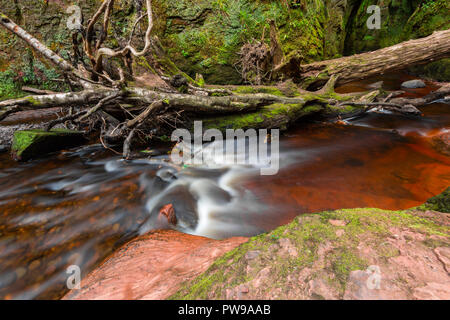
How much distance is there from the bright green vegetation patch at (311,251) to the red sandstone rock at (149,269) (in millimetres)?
183

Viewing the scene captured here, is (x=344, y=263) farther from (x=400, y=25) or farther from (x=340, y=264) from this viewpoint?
(x=400, y=25)

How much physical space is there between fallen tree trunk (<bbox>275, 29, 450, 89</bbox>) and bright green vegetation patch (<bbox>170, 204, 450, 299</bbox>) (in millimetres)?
5555

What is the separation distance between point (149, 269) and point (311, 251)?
1066 mm

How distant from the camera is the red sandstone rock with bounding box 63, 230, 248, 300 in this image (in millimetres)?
1087

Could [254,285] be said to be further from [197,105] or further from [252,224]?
[197,105]

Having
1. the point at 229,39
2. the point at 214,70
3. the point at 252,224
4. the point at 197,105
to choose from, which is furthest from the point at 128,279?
the point at 229,39

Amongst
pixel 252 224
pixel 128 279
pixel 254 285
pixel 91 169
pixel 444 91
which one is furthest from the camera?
pixel 444 91

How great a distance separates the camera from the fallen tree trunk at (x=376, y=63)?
6.06 m

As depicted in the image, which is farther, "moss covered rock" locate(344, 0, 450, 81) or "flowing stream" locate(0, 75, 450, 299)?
"moss covered rock" locate(344, 0, 450, 81)

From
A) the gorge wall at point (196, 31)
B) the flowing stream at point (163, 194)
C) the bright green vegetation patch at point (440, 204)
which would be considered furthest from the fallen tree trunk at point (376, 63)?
the bright green vegetation patch at point (440, 204)

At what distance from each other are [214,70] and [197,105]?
17.4ft

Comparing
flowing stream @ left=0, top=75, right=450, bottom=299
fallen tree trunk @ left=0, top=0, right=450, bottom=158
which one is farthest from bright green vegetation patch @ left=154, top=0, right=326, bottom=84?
Result: flowing stream @ left=0, top=75, right=450, bottom=299

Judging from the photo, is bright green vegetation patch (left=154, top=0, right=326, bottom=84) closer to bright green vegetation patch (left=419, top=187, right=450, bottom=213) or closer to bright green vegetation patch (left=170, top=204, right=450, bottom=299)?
bright green vegetation patch (left=419, top=187, right=450, bottom=213)

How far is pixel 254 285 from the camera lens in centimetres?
85
